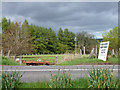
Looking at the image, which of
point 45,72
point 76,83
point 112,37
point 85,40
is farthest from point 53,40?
point 76,83

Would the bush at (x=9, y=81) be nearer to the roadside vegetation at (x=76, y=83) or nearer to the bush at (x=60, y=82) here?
the roadside vegetation at (x=76, y=83)

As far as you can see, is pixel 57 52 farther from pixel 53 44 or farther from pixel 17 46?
pixel 17 46

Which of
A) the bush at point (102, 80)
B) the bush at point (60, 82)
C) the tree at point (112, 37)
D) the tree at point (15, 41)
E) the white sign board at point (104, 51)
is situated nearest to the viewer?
the bush at point (102, 80)

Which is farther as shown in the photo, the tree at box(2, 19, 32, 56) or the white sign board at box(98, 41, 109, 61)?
the tree at box(2, 19, 32, 56)

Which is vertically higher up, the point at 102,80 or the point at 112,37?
the point at 112,37

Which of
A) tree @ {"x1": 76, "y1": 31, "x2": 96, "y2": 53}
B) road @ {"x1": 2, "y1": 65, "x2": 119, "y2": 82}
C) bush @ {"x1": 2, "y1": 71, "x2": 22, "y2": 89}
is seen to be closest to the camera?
bush @ {"x1": 2, "y1": 71, "x2": 22, "y2": 89}

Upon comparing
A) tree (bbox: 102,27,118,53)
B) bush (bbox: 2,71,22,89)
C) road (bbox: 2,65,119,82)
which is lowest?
road (bbox: 2,65,119,82)

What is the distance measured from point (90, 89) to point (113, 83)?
732 mm

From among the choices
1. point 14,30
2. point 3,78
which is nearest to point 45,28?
point 14,30

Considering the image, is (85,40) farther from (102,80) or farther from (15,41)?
(102,80)

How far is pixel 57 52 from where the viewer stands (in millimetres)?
45406

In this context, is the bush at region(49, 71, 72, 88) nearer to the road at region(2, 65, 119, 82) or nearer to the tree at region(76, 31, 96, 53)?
the road at region(2, 65, 119, 82)

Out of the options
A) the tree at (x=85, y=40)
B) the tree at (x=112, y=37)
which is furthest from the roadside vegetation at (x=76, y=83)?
the tree at (x=85, y=40)

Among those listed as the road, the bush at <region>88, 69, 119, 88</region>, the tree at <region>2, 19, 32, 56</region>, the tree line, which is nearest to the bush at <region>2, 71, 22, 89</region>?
the road
